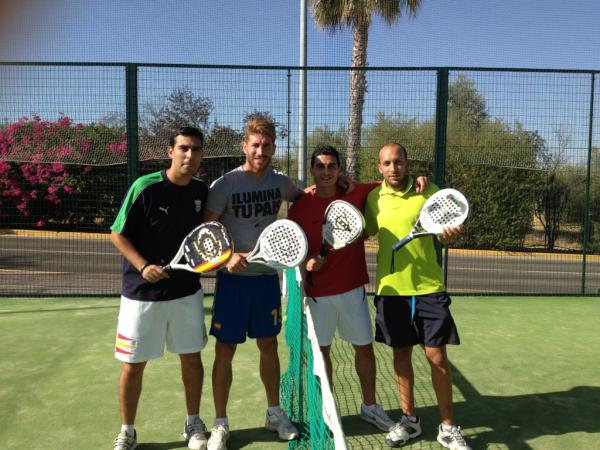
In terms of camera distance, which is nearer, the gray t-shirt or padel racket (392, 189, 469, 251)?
padel racket (392, 189, 469, 251)

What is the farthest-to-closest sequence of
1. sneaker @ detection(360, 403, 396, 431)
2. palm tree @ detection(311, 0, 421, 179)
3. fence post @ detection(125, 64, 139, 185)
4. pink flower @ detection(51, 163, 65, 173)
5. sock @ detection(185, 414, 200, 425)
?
1. palm tree @ detection(311, 0, 421, 179)
2. pink flower @ detection(51, 163, 65, 173)
3. fence post @ detection(125, 64, 139, 185)
4. sneaker @ detection(360, 403, 396, 431)
5. sock @ detection(185, 414, 200, 425)

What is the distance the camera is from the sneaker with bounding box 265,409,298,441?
3.42 meters

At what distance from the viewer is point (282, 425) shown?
11.4 feet

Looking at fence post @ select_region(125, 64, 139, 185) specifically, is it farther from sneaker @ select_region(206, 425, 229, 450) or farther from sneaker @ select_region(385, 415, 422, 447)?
sneaker @ select_region(385, 415, 422, 447)

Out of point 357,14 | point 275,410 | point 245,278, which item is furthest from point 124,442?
point 357,14

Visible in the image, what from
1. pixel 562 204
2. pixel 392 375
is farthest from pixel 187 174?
pixel 562 204

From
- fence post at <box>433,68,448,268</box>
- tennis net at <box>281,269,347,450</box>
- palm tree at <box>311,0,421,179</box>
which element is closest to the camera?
tennis net at <box>281,269,347,450</box>

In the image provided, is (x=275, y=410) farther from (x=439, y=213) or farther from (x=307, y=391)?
(x=439, y=213)

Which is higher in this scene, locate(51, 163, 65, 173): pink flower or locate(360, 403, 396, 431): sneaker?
locate(51, 163, 65, 173): pink flower

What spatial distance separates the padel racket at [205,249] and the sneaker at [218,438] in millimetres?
1041

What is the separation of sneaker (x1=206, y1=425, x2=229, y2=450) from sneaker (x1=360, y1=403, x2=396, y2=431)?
3.05 feet

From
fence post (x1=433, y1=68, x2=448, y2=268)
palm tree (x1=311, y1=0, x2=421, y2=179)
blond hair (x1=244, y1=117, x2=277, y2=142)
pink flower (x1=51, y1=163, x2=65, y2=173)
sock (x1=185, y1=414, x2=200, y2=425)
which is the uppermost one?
palm tree (x1=311, y1=0, x2=421, y2=179)

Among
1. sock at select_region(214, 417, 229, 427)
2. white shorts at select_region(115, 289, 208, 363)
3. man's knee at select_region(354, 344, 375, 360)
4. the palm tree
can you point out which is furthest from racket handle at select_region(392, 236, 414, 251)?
the palm tree

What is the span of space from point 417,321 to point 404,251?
438 mm
